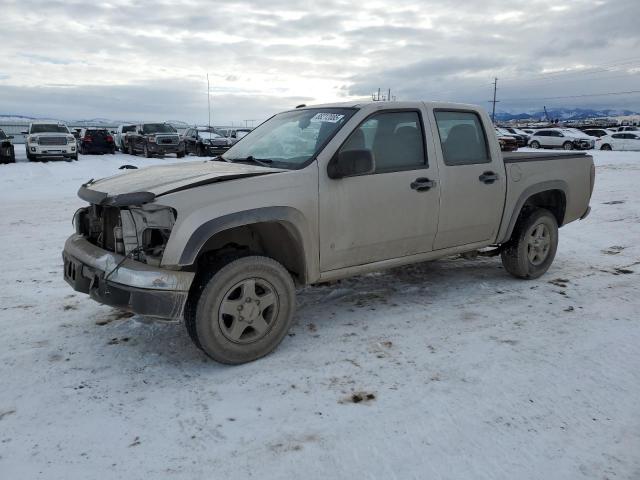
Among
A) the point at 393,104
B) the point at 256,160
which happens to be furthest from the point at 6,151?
the point at 393,104

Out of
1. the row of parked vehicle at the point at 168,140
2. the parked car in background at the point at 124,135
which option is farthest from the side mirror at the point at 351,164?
the parked car in background at the point at 124,135

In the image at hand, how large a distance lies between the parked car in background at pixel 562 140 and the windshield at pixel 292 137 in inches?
1254

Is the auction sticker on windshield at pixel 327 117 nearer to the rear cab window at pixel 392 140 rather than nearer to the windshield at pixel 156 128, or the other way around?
the rear cab window at pixel 392 140

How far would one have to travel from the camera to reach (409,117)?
443 cm

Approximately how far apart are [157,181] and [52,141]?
2095cm

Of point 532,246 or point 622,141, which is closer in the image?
point 532,246

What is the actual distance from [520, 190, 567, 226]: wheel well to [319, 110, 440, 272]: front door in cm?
179

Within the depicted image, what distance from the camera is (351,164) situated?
373 centimetres

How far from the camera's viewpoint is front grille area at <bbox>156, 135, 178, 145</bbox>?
22969mm

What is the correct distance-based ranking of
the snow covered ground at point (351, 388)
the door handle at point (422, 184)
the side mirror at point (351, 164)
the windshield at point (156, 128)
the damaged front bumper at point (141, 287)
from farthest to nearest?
1. the windshield at point (156, 128)
2. the door handle at point (422, 184)
3. the side mirror at point (351, 164)
4. the damaged front bumper at point (141, 287)
5. the snow covered ground at point (351, 388)

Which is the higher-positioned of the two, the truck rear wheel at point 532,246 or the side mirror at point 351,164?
the side mirror at point 351,164

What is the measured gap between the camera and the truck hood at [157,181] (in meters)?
3.30

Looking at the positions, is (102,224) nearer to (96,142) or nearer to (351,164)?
(351,164)

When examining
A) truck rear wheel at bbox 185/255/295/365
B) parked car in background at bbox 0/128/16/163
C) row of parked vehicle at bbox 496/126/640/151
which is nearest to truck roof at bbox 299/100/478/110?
truck rear wheel at bbox 185/255/295/365
